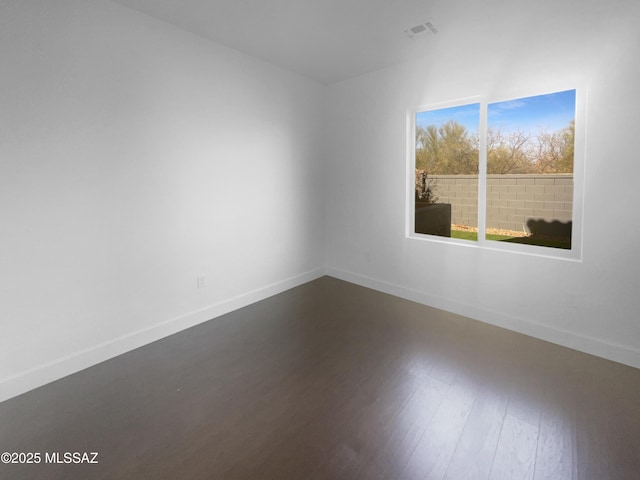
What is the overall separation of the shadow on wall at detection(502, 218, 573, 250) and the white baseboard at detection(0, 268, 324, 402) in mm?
2877

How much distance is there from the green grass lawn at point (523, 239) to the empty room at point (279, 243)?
0.02 meters

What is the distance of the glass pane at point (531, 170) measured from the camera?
2.98 metres

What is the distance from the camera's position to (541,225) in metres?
3.16

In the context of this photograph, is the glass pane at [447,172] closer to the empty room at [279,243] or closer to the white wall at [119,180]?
the empty room at [279,243]

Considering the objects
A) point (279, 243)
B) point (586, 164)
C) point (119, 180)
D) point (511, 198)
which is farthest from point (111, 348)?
point (586, 164)

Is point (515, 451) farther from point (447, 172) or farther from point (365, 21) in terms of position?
point (365, 21)

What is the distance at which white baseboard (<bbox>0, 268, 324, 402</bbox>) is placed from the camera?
2299 mm

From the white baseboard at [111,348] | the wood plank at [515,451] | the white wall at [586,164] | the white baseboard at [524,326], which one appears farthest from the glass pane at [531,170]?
the white baseboard at [111,348]

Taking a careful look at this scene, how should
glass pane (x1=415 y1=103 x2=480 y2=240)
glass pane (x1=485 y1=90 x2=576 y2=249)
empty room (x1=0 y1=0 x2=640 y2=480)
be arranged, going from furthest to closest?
glass pane (x1=415 y1=103 x2=480 y2=240)
glass pane (x1=485 y1=90 x2=576 y2=249)
empty room (x1=0 y1=0 x2=640 y2=480)

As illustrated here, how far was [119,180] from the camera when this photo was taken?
2.72m

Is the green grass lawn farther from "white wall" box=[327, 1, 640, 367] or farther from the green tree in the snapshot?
the green tree

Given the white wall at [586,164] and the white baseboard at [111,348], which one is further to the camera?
the white wall at [586,164]

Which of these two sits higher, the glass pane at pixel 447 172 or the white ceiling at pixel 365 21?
the white ceiling at pixel 365 21

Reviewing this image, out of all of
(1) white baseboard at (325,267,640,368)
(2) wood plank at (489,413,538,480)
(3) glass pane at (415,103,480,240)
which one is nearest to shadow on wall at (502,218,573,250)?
(3) glass pane at (415,103,480,240)
